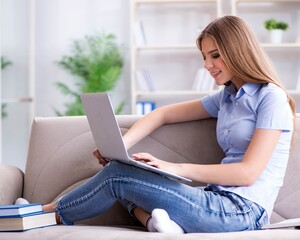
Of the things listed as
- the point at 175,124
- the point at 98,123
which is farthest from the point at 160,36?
the point at 98,123

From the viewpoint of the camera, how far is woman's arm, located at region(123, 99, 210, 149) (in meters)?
2.57

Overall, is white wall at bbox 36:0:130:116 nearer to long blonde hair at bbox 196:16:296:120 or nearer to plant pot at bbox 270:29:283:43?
plant pot at bbox 270:29:283:43

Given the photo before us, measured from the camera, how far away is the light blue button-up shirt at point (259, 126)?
2.24 metres

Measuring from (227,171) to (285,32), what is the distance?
420 cm

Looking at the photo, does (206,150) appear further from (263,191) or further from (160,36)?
(160,36)

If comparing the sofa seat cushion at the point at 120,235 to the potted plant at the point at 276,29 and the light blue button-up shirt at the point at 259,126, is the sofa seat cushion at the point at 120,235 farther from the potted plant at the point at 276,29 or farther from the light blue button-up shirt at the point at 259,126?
the potted plant at the point at 276,29

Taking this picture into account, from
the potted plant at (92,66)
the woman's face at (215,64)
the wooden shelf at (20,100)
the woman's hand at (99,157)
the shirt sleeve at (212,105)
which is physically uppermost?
the woman's face at (215,64)

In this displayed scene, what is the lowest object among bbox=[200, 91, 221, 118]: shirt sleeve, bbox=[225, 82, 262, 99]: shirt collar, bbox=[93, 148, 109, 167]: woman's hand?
bbox=[93, 148, 109, 167]: woman's hand

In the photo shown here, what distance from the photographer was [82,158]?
2.66m

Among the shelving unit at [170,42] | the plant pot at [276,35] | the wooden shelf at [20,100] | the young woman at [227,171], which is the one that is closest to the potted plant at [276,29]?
the plant pot at [276,35]

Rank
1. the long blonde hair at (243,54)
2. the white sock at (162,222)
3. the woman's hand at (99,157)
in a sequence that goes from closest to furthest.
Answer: the white sock at (162,222), the long blonde hair at (243,54), the woman's hand at (99,157)

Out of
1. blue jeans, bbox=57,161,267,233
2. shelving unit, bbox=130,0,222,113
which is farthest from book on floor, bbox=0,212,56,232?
shelving unit, bbox=130,0,222,113

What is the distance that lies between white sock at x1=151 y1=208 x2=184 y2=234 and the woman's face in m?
0.53

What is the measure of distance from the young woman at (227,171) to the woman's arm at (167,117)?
146mm
